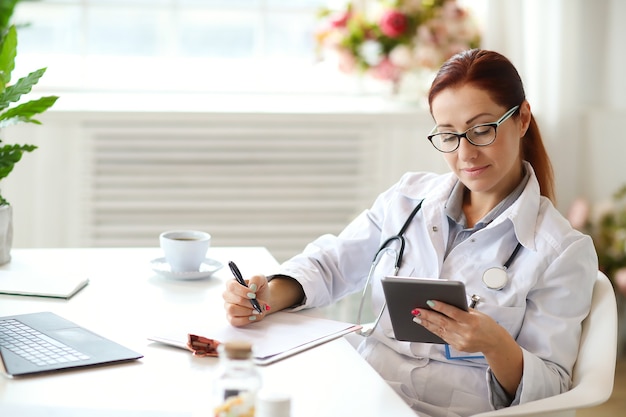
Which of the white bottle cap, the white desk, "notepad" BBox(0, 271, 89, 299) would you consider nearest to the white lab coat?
the white desk

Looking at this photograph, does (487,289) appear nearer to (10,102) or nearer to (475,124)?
(475,124)

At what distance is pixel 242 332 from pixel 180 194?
177 cm

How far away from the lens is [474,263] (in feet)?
5.47

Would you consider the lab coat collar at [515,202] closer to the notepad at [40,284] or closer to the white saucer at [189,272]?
the white saucer at [189,272]

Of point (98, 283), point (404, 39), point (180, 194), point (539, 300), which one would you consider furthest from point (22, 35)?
point (539, 300)

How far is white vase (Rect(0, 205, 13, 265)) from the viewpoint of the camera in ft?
6.10

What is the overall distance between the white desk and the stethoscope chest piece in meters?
0.31

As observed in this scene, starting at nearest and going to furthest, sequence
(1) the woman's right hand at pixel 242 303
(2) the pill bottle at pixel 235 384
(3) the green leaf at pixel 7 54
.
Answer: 1. (2) the pill bottle at pixel 235 384
2. (1) the woman's right hand at pixel 242 303
3. (3) the green leaf at pixel 7 54

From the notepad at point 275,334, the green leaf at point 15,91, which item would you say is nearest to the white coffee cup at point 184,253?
the notepad at point 275,334

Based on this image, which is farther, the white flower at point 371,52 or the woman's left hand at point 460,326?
the white flower at point 371,52

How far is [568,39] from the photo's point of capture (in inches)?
129

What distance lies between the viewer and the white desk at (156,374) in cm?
116

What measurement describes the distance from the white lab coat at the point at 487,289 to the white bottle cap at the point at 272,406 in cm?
58

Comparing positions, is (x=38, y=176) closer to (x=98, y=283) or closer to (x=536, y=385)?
(x=98, y=283)
